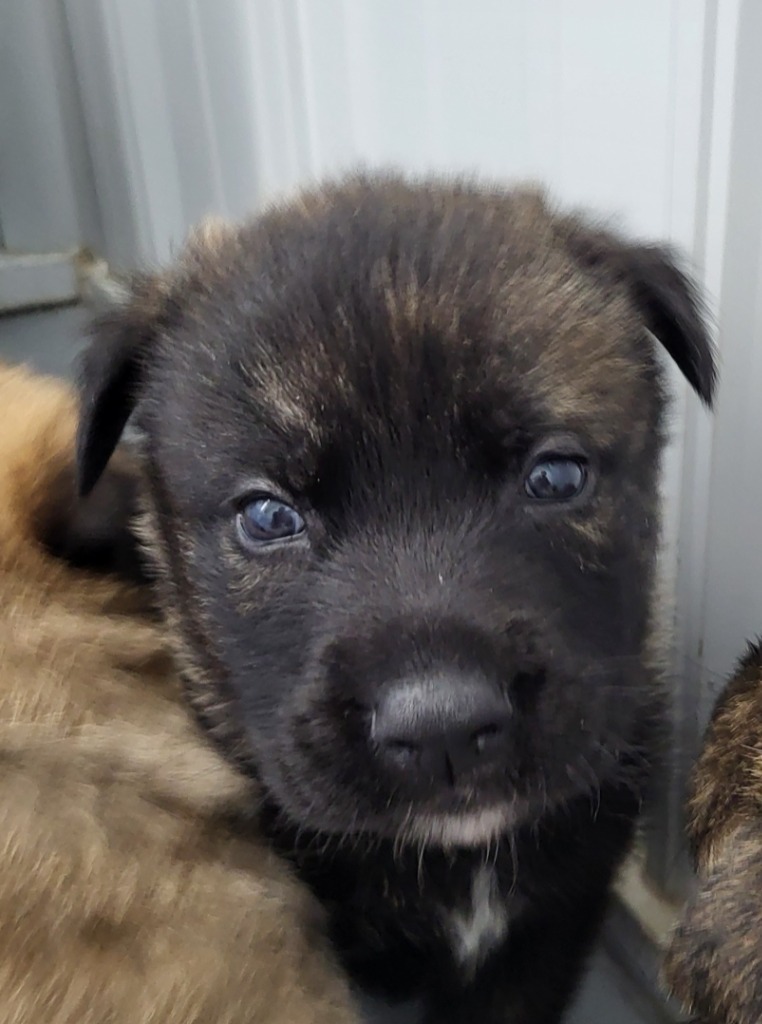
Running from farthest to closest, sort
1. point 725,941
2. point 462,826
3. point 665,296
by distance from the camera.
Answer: point 665,296, point 462,826, point 725,941

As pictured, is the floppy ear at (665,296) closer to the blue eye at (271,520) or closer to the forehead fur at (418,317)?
the forehead fur at (418,317)

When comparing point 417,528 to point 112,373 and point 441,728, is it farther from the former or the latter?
point 112,373

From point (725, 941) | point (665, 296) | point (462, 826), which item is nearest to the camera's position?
point (725, 941)

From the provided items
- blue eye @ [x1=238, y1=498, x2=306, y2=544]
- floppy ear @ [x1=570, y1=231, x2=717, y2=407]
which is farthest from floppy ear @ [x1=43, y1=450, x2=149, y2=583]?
floppy ear @ [x1=570, y1=231, x2=717, y2=407]

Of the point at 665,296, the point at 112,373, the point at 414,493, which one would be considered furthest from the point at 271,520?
the point at 665,296

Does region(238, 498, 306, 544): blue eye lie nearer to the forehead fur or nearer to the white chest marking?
the forehead fur

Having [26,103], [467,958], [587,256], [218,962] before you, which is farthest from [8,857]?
[26,103]

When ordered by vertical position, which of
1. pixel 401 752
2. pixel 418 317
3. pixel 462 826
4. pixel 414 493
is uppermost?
pixel 418 317

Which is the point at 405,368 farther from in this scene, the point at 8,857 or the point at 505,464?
the point at 8,857
